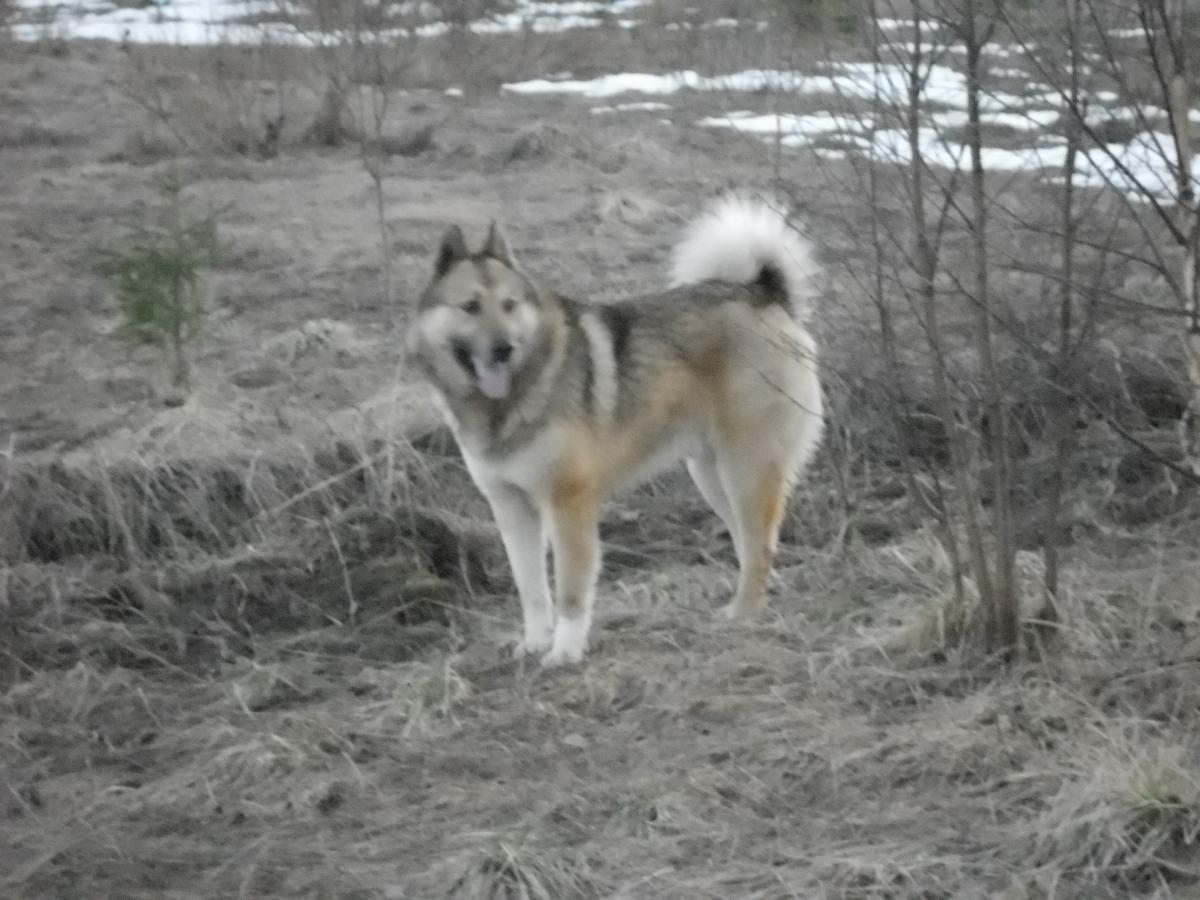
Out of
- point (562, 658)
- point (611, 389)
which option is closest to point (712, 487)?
point (611, 389)

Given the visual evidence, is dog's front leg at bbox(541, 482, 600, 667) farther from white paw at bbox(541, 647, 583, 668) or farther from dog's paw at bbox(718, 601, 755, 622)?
dog's paw at bbox(718, 601, 755, 622)

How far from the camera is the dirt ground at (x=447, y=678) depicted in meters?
3.50

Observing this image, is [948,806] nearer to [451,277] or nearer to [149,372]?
[451,277]

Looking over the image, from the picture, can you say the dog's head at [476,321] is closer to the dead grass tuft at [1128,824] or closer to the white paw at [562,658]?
the white paw at [562,658]

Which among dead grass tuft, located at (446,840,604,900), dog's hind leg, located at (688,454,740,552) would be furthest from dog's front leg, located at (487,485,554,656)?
dead grass tuft, located at (446,840,604,900)

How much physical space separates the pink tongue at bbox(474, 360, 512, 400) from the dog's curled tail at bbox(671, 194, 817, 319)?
3.20ft

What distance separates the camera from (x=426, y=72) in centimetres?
1458

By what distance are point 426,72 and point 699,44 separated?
281cm

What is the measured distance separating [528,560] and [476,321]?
0.85 m

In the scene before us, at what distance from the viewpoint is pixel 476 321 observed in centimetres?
483

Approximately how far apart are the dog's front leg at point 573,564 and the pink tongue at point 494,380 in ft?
1.18

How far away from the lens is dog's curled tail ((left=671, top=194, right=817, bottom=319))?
17.5 ft

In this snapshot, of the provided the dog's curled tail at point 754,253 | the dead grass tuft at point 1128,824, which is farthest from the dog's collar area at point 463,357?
the dead grass tuft at point 1128,824

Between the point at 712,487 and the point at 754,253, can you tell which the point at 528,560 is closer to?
the point at 712,487
